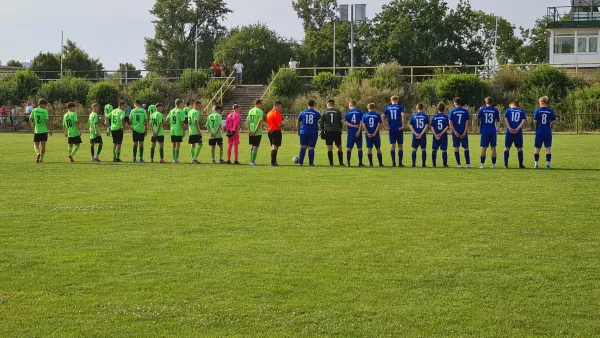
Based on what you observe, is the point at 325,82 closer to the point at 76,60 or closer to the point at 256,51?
the point at 256,51

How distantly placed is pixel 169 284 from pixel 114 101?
51.2 m

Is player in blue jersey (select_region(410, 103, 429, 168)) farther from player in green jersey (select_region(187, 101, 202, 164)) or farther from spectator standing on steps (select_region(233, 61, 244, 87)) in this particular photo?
spectator standing on steps (select_region(233, 61, 244, 87))

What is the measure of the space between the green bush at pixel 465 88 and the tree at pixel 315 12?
147 ft

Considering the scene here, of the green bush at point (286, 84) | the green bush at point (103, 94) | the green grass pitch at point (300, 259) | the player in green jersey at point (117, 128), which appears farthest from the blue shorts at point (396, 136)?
the green bush at point (103, 94)

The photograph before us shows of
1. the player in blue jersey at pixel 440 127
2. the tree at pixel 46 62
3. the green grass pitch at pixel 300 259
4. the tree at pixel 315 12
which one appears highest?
the tree at pixel 315 12

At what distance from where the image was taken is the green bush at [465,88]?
5053 cm

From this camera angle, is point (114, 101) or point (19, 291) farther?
point (114, 101)

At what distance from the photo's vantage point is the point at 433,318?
286 inches

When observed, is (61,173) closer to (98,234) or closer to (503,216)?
(98,234)

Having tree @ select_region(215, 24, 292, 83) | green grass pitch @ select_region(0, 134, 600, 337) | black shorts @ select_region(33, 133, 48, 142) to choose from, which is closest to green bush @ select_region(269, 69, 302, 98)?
tree @ select_region(215, 24, 292, 83)

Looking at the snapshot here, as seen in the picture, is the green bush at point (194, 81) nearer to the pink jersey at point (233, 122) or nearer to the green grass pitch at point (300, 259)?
the pink jersey at point (233, 122)

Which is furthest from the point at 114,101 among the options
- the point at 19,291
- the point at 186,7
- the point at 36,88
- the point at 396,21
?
the point at 19,291

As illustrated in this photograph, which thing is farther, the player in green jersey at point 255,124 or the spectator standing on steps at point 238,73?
the spectator standing on steps at point 238,73

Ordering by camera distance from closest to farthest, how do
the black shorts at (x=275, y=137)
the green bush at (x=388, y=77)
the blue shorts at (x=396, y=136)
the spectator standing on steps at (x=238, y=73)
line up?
the blue shorts at (x=396, y=136)
the black shorts at (x=275, y=137)
the green bush at (x=388, y=77)
the spectator standing on steps at (x=238, y=73)
